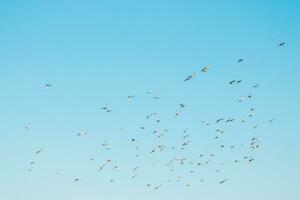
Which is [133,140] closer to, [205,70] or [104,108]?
[104,108]

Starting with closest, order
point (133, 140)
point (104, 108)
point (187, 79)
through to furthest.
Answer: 1. point (187, 79)
2. point (133, 140)
3. point (104, 108)

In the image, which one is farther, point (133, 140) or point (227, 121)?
point (133, 140)

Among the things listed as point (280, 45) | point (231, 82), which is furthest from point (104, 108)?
point (280, 45)

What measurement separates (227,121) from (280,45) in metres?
7.32

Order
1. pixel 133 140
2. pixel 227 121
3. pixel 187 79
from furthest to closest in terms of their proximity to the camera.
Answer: pixel 133 140, pixel 227 121, pixel 187 79

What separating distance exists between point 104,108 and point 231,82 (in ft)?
44.1

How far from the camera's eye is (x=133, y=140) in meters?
26.5

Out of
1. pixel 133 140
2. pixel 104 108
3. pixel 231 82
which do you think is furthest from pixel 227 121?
pixel 104 108

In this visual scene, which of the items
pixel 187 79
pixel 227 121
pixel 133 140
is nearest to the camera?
pixel 187 79

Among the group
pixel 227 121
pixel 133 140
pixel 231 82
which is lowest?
pixel 133 140

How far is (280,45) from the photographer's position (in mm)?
22406

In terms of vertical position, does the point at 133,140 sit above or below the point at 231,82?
below

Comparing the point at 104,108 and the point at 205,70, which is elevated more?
the point at 205,70

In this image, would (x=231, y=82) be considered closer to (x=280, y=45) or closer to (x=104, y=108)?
(x=280, y=45)
